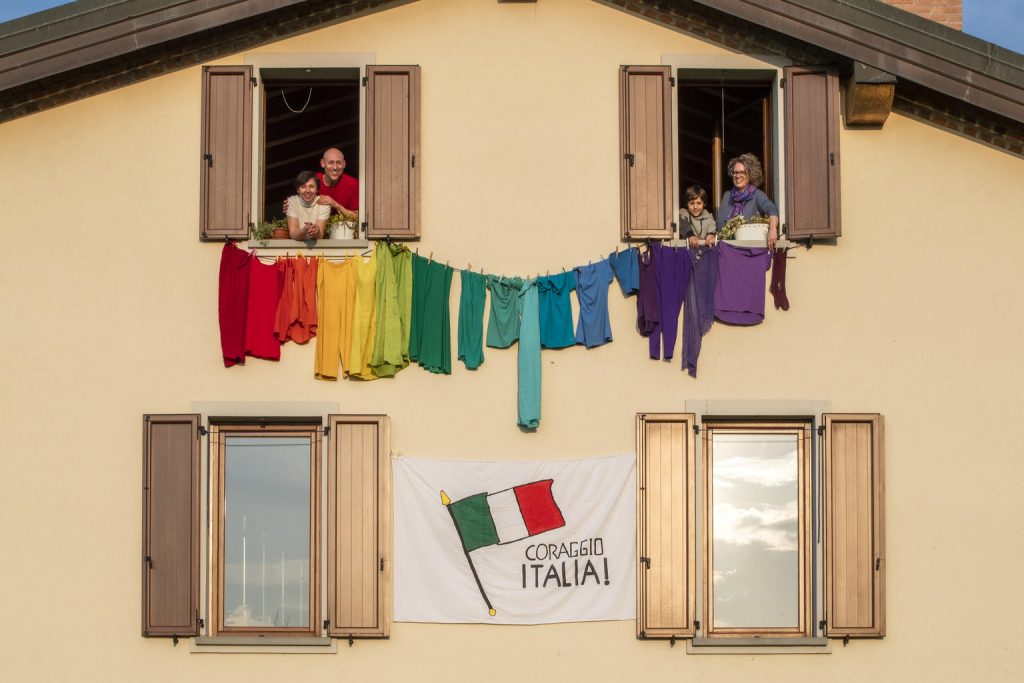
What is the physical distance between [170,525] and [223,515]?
1.59 ft

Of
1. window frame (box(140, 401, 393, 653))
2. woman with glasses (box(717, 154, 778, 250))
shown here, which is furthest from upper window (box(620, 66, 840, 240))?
window frame (box(140, 401, 393, 653))

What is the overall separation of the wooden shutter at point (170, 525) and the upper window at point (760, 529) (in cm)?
354

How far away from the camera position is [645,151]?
12.1m

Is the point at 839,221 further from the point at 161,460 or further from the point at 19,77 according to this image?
the point at 19,77

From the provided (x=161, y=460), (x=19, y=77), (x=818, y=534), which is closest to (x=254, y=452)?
(x=161, y=460)

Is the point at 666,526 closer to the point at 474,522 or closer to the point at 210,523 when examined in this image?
the point at 474,522

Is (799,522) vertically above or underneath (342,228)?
underneath

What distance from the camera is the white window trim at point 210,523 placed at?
11.6m

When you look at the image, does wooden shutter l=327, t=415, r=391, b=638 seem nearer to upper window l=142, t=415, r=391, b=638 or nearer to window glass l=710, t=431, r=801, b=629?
upper window l=142, t=415, r=391, b=638

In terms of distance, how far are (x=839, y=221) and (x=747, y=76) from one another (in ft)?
5.06

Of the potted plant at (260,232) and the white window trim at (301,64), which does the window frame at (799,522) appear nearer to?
the white window trim at (301,64)

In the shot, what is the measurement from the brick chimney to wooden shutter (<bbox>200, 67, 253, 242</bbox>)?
7.06m

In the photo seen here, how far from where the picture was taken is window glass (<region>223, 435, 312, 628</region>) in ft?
38.7

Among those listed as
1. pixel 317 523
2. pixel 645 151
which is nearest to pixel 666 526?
pixel 317 523
